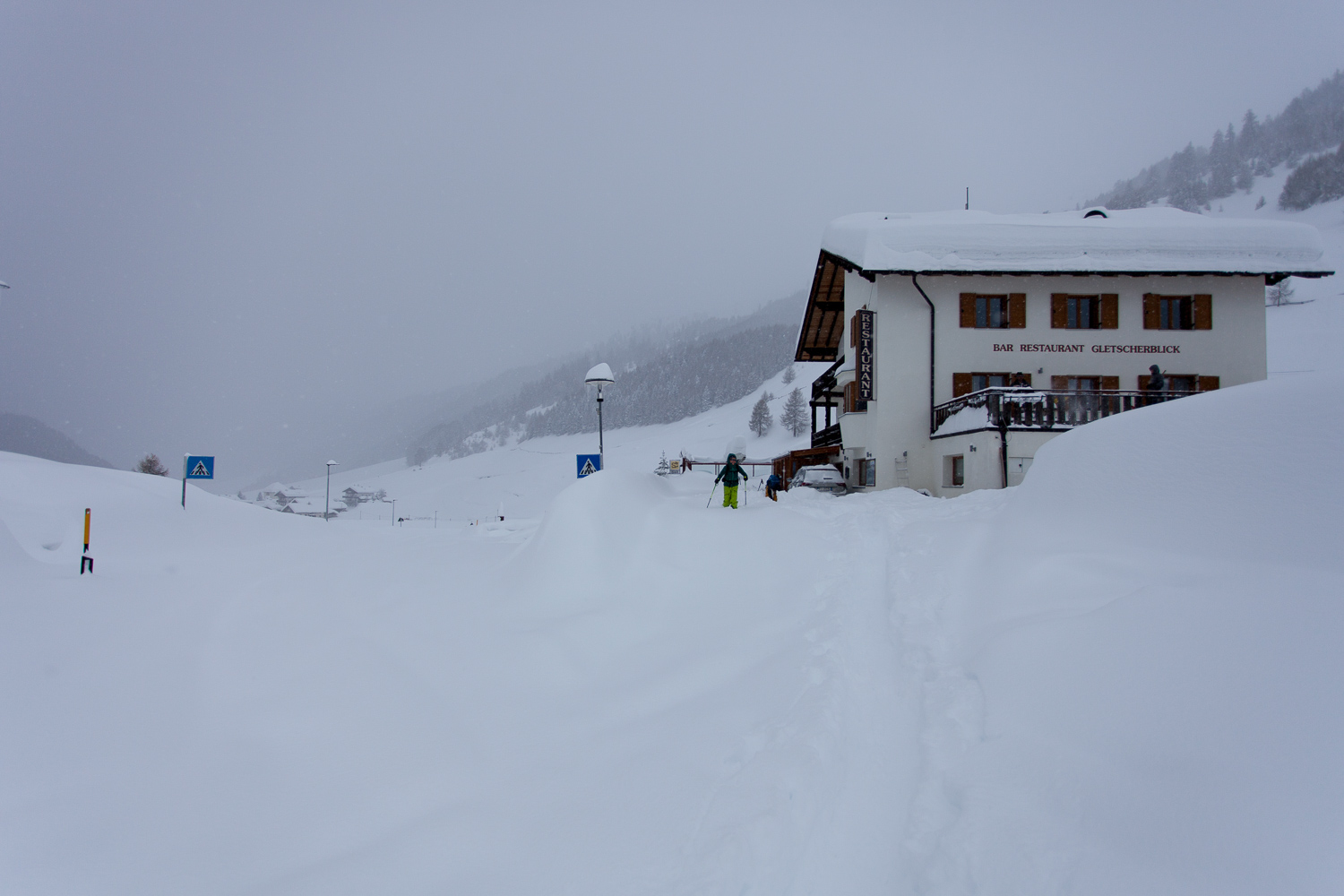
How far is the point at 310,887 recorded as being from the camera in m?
3.08

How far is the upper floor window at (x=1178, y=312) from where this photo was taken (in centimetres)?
1931

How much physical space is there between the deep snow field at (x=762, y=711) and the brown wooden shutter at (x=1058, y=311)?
13.8m

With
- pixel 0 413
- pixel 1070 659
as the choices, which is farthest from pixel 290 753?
pixel 0 413

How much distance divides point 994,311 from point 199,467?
76.4 ft

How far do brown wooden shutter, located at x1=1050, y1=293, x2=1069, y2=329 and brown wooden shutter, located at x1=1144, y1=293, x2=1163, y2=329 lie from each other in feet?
8.26

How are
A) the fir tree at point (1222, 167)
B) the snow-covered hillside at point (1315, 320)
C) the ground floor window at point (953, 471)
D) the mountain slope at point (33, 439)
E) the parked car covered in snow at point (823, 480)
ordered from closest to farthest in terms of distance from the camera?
the ground floor window at point (953, 471) < the parked car covered in snow at point (823, 480) < the snow-covered hillside at point (1315, 320) < the mountain slope at point (33, 439) < the fir tree at point (1222, 167)

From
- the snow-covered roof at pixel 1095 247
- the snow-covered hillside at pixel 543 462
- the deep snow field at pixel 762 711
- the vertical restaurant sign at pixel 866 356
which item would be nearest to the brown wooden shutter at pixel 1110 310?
the snow-covered roof at pixel 1095 247

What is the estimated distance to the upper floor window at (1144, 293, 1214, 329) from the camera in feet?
63.4

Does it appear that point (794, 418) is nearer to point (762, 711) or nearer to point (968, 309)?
point (968, 309)

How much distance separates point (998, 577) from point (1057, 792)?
3.99 meters

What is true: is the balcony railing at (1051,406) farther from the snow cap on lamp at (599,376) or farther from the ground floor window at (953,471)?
the snow cap on lamp at (599,376)

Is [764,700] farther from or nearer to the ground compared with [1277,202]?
nearer to the ground

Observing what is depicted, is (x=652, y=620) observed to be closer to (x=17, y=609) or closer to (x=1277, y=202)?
(x=17, y=609)

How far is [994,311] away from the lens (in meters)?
20.0
